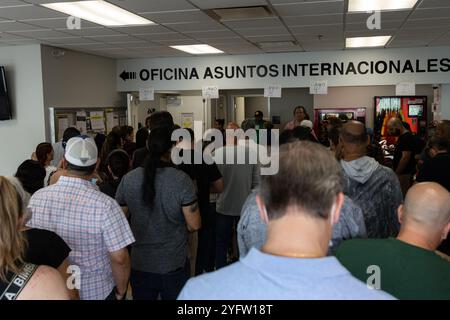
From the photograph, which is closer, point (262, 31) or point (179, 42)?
point (262, 31)

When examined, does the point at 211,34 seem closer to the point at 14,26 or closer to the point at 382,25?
the point at 382,25

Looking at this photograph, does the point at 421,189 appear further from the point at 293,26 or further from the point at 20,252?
the point at 293,26

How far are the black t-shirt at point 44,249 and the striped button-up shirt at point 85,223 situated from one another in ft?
1.04

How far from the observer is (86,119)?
7.01 metres

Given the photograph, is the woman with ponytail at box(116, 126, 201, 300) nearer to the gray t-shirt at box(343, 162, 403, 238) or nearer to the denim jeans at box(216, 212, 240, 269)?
the gray t-shirt at box(343, 162, 403, 238)

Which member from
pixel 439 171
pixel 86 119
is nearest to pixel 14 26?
pixel 86 119

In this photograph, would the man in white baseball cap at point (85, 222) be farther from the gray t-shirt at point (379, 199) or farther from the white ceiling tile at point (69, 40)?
the white ceiling tile at point (69, 40)

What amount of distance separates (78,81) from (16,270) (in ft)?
19.3

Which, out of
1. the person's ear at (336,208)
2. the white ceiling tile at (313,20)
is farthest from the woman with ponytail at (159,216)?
the white ceiling tile at (313,20)

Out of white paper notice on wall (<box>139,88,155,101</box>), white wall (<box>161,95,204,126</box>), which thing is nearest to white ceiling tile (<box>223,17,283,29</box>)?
white paper notice on wall (<box>139,88,155,101</box>)

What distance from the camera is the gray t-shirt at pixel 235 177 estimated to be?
399 cm

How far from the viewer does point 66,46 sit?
6301mm

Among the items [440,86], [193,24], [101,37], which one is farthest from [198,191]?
[440,86]

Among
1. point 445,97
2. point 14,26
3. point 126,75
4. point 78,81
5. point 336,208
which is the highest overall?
point 14,26
